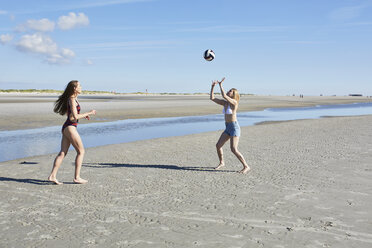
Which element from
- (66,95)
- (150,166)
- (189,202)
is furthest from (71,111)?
(150,166)

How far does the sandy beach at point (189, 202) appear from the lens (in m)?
4.32

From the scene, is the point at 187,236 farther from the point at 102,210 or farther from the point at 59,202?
the point at 59,202

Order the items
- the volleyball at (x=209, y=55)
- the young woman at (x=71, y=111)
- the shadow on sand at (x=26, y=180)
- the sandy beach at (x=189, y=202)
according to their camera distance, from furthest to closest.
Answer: the volleyball at (x=209, y=55) < the shadow on sand at (x=26, y=180) < the young woman at (x=71, y=111) < the sandy beach at (x=189, y=202)

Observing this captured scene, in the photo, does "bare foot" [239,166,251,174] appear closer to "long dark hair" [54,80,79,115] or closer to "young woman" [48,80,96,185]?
"young woman" [48,80,96,185]

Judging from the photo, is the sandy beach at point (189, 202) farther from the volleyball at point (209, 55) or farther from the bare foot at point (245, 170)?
the volleyball at point (209, 55)

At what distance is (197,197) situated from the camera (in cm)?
601

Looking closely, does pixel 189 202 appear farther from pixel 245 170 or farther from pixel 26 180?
pixel 26 180

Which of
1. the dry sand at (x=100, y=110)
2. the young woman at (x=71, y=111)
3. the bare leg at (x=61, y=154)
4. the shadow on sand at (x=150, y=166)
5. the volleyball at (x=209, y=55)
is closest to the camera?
the young woman at (x=71, y=111)

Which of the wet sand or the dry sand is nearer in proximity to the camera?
the wet sand

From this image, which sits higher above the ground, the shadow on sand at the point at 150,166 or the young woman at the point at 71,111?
the young woman at the point at 71,111

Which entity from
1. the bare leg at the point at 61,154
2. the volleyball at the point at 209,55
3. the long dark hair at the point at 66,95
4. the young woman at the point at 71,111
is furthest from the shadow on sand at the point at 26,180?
the volleyball at the point at 209,55

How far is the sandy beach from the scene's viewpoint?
4320 mm

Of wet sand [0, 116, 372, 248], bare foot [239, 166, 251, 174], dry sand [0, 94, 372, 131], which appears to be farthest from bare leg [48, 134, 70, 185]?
Answer: dry sand [0, 94, 372, 131]

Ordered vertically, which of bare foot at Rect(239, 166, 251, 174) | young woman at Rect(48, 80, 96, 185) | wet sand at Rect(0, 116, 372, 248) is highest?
young woman at Rect(48, 80, 96, 185)
